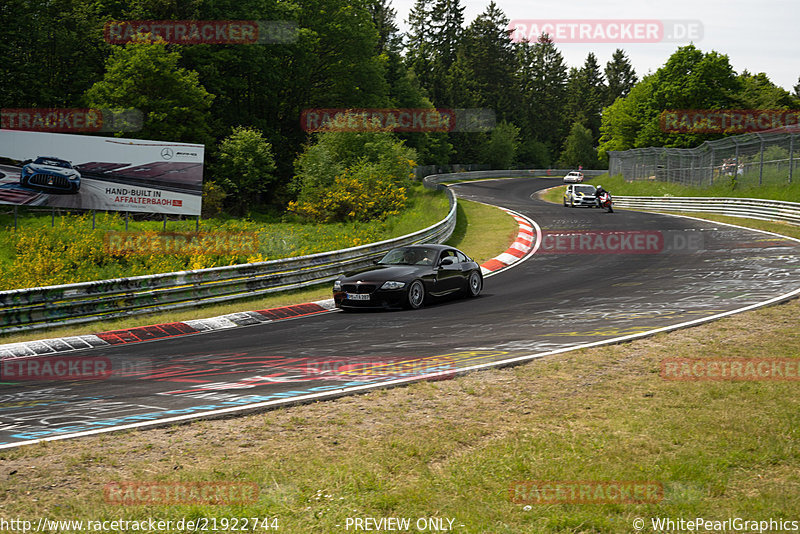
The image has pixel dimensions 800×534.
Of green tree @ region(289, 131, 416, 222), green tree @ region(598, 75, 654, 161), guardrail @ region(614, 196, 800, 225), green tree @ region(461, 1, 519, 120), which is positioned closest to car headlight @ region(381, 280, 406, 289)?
green tree @ region(289, 131, 416, 222)

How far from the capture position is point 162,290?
14727 millimetres

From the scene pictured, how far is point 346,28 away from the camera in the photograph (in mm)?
59781

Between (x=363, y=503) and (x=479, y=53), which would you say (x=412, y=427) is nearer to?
(x=363, y=503)

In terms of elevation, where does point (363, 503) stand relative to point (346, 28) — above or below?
below

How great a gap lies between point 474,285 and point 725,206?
23.2 m

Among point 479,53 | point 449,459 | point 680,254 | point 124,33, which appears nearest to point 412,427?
point 449,459

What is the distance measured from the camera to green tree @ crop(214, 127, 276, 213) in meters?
46.2

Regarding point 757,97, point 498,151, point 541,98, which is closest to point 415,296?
point 757,97

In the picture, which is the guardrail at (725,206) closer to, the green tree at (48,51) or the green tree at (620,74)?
the green tree at (48,51)

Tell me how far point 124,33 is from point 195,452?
49.4 m

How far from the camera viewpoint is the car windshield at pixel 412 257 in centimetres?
1504

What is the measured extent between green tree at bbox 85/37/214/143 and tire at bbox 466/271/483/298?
111ft

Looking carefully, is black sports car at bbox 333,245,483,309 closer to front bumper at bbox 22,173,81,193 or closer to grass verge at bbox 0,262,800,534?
grass verge at bbox 0,262,800,534

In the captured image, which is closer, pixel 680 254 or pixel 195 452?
pixel 195 452
